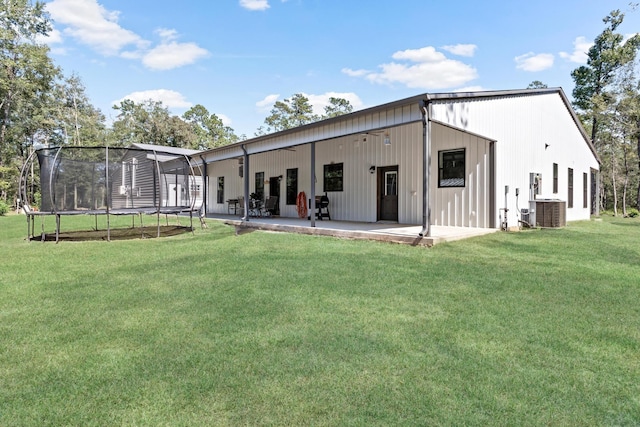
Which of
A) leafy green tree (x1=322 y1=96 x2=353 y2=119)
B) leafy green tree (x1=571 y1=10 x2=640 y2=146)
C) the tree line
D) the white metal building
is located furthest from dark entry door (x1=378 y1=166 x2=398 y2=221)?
leafy green tree (x1=322 y1=96 x2=353 y2=119)

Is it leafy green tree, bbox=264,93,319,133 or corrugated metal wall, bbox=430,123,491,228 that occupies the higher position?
leafy green tree, bbox=264,93,319,133

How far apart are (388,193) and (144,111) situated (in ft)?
102

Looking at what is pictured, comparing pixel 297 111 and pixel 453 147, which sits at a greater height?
pixel 297 111

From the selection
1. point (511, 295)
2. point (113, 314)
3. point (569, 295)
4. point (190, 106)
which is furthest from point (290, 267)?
point (190, 106)

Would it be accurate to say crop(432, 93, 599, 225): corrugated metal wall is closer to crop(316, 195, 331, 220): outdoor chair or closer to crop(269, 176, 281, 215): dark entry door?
crop(316, 195, 331, 220): outdoor chair

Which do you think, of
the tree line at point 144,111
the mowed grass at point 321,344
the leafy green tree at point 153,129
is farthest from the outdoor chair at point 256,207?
the leafy green tree at point 153,129

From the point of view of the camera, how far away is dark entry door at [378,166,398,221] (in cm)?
1033

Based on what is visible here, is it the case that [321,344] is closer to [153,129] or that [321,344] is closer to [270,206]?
[270,206]

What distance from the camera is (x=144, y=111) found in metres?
34.0

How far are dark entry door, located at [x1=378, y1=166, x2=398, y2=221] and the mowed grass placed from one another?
533 cm

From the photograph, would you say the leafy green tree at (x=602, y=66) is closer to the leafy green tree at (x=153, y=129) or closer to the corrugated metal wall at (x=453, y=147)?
the corrugated metal wall at (x=453, y=147)

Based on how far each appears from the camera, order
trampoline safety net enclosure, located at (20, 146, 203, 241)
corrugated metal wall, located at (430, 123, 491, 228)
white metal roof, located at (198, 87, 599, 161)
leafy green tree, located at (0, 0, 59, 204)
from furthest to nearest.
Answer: leafy green tree, located at (0, 0, 59, 204) < corrugated metal wall, located at (430, 123, 491, 228) < trampoline safety net enclosure, located at (20, 146, 203, 241) < white metal roof, located at (198, 87, 599, 161)

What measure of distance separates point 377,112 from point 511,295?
447 cm

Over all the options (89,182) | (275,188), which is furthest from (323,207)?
Answer: (89,182)
